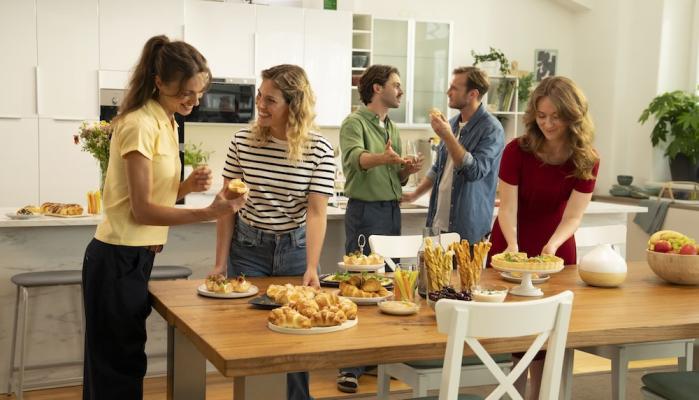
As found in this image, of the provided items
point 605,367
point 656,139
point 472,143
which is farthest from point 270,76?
point 656,139

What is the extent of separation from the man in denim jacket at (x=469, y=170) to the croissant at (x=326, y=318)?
197 centimetres

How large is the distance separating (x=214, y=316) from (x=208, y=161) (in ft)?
16.2

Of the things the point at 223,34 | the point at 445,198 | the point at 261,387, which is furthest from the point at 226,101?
the point at 261,387

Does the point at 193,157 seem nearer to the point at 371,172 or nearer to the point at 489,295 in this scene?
the point at 371,172

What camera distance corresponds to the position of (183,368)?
262 cm

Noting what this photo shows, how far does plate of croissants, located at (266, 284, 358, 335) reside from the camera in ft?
6.96

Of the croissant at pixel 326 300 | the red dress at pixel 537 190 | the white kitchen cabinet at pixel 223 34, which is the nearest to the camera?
the croissant at pixel 326 300

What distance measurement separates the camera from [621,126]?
24.7ft

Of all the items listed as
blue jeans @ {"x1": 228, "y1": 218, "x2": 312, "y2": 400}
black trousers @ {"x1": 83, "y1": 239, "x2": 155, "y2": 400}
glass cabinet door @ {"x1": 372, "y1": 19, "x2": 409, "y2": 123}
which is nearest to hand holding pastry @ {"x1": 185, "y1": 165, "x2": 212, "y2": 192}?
black trousers @ {"x1": 83, "y1": 239, "x2": 155, "y2": 400}

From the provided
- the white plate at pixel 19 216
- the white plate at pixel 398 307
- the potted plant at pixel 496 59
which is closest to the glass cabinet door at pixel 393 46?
the potted plant at pixel 496 59

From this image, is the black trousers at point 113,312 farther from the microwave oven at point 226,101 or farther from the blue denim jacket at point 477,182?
the microwave oven at point 226,101

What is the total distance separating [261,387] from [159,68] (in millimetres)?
1038

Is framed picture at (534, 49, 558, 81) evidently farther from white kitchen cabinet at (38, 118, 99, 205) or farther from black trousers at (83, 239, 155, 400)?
black trousers at (83, 239, 155, 400)

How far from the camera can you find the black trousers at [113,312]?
2477 millimetres
